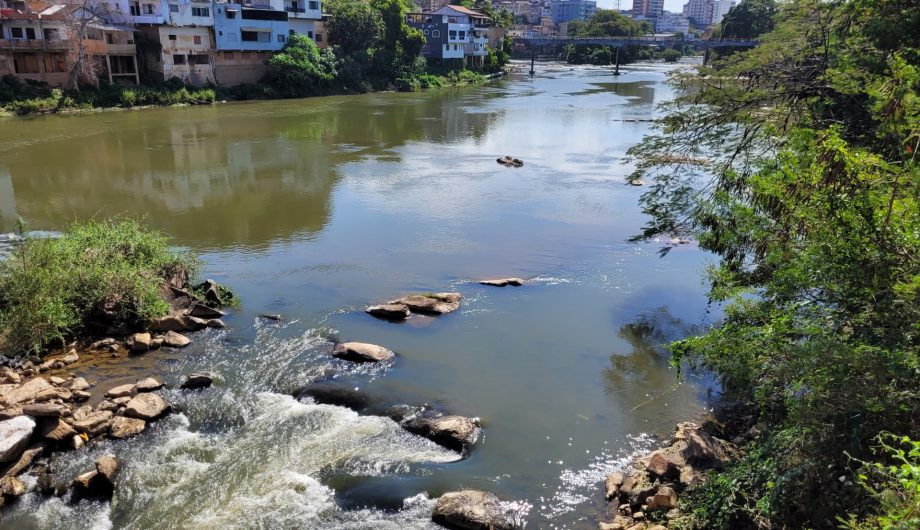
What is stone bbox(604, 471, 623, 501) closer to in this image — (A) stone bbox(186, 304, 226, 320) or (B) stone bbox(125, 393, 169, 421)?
(B) stone bbox(125, 393, 169, 421)

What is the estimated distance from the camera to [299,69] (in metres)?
44.0

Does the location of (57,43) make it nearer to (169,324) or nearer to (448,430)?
(169,324)

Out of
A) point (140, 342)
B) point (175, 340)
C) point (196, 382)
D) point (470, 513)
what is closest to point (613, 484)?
point (470, 513)

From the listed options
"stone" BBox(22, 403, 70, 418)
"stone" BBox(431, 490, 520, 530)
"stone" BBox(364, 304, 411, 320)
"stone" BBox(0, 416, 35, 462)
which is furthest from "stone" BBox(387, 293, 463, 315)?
"stone" BBox(0, 416, 35, 462)

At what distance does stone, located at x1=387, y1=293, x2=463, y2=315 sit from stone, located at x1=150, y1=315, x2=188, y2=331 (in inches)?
139

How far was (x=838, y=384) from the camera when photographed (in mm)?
4871

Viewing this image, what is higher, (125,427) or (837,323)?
(837,323)

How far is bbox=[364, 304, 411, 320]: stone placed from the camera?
11.2 metres

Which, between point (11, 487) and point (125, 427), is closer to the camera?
point (11, 487)

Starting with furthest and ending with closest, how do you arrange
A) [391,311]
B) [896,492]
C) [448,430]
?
[391,311] → [448,430] → [896,492]

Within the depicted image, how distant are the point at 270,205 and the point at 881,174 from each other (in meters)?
15.7

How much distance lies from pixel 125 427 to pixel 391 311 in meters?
4.67

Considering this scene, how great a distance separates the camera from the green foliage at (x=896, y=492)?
129 inches

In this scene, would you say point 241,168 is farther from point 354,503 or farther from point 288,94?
point 288,94
